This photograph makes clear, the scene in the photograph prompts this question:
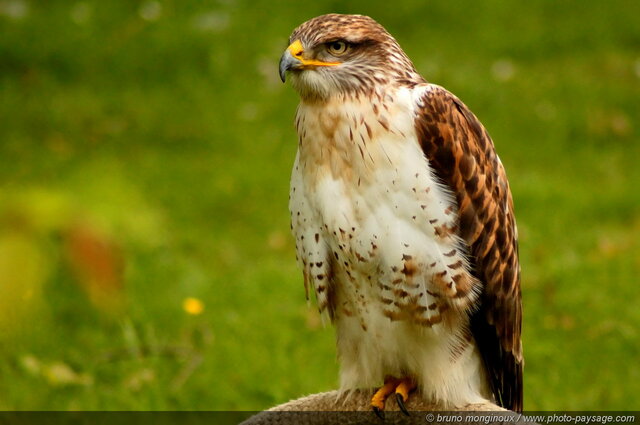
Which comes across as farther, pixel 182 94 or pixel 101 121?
pixel 182 94

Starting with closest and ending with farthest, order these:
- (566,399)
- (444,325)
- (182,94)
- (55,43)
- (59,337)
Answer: (444,325), (566,399), (59,337), (182,94), (55,43)

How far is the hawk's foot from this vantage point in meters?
3.22

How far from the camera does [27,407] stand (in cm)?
493

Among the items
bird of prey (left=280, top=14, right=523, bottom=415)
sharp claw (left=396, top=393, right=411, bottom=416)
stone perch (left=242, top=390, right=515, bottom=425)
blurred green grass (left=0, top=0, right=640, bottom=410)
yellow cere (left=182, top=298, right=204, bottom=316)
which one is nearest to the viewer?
blurred green grass (left=0, top=0, right=640, bottom=410)

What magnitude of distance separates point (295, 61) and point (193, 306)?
9.58ft

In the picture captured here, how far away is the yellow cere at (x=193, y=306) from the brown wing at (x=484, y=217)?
2465mm

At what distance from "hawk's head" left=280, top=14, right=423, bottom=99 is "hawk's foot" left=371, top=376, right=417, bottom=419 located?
99cm

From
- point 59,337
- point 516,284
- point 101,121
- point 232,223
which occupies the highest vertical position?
point 101,121

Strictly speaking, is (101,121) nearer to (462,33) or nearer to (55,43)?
(55,43)

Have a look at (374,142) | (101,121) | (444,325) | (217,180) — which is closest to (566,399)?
(444,325)

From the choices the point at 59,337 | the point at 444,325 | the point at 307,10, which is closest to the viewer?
the point at 444,325

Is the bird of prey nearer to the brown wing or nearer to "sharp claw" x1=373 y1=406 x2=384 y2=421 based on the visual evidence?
the brown wing

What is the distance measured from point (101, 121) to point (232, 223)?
1834mm

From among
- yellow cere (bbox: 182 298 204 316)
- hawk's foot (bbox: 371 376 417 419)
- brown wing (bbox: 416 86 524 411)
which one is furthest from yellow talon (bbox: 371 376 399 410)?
yellow cere (bbox: 182 298 204 316)
